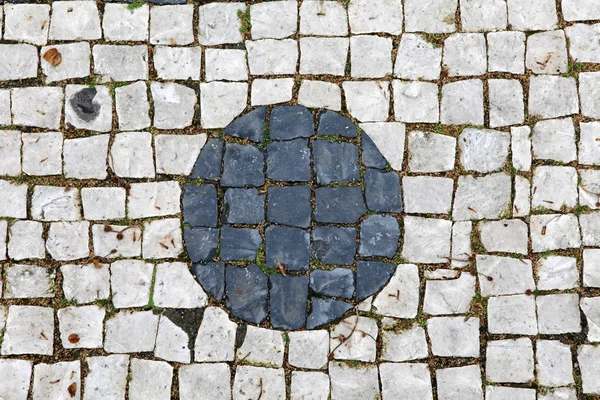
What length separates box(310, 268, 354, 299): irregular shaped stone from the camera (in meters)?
4.12

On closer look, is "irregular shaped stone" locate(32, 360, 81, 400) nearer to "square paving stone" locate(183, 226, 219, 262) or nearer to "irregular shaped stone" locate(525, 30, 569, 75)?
"square paving stone" locate(183, 226, 219, 262)

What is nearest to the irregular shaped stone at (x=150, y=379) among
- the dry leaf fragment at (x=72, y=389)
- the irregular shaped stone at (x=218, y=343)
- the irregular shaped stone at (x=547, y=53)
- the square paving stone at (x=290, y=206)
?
the irregular shaped stone at (x=218, y=343)

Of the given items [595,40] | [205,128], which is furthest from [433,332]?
[595,40]

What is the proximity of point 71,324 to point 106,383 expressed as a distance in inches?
21.1

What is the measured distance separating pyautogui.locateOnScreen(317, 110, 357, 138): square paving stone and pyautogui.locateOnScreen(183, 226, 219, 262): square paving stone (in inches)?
45.5

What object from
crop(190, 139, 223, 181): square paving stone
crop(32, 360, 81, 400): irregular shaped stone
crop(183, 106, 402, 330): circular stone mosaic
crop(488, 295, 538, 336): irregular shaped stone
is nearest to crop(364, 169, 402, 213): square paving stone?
crop(183, 106, 402, 330): circular stone mosaic

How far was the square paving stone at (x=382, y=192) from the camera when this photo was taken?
4152 millimetres

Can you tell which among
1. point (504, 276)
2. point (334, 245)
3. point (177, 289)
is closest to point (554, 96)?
point (504, 276)

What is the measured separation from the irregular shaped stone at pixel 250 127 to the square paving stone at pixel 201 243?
2.54ft

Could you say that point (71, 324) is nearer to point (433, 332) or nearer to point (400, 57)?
point (433, 332)

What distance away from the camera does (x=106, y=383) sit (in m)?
4.12

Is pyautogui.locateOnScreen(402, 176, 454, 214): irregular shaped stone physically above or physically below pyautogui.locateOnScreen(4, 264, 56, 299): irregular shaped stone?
above

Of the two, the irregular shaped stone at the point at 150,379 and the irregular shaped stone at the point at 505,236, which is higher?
the irregular shaped stone at the point at 505,236

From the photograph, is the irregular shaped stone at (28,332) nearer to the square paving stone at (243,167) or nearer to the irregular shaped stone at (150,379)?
the irregular shaped stone at (150,379)
